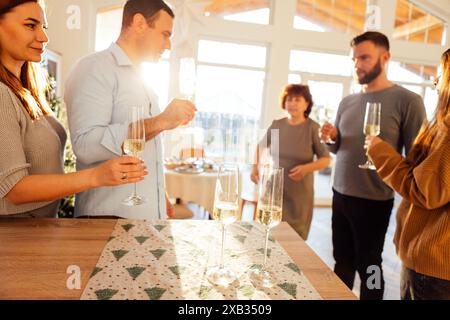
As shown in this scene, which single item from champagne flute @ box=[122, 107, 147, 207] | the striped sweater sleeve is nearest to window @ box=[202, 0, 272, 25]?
champagne flute @ box=[122, 107, 147, 207]

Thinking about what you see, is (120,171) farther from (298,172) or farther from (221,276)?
(298,172)

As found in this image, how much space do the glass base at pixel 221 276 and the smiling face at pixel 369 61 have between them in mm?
1852

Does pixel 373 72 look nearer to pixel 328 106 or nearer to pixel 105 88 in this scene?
pixel 328 106

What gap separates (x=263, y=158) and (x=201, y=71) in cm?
348

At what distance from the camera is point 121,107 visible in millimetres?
1556

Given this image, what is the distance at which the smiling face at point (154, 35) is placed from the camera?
161 centimetres

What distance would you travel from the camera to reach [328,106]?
2.64 metres

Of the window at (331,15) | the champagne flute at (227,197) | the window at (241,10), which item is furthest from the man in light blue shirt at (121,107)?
the window at (331,15)

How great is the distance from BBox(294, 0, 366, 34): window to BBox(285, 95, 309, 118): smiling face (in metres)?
3.60

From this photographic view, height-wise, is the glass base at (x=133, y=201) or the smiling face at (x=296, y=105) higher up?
the smiling face at (x=296, y=105)

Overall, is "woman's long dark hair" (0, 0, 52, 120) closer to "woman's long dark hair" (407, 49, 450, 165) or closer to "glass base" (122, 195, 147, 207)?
"glass base" (122, 195, 147, 207)

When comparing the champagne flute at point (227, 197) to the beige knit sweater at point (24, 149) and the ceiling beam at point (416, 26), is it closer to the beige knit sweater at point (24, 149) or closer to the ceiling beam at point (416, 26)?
the beige knit sweater at point (24, 149)

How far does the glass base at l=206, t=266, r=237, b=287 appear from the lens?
0.96 m
